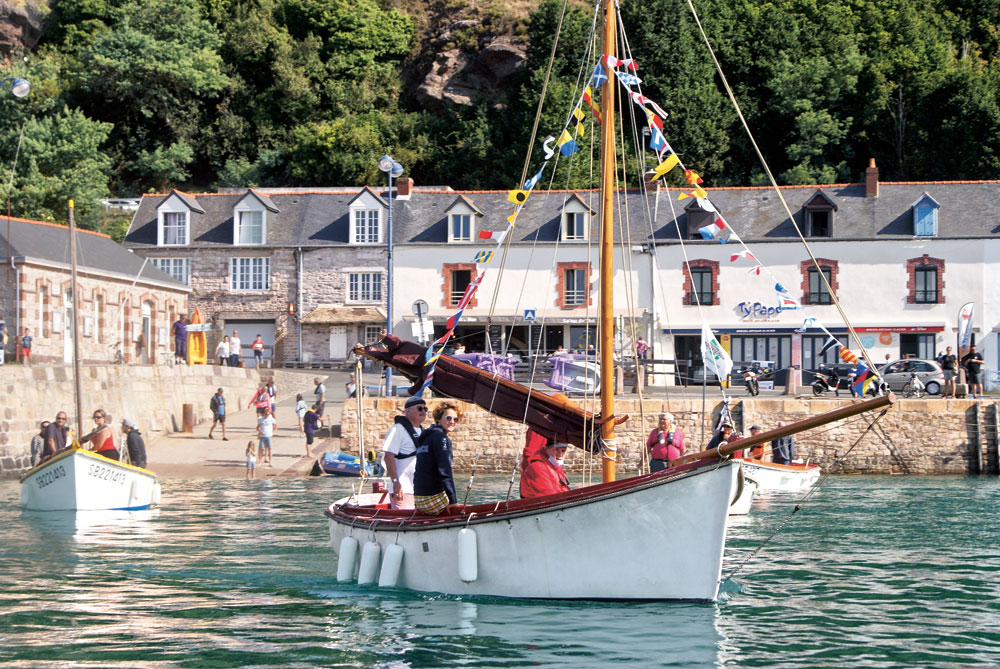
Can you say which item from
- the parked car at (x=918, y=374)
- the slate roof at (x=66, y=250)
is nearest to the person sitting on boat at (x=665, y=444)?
the parked car at (x=918, y=374)

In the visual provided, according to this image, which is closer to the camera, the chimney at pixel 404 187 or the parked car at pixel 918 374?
the parked car at pixel 918 374

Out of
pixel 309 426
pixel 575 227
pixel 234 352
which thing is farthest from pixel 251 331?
pixel 309 426

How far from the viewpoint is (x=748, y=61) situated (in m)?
66.1

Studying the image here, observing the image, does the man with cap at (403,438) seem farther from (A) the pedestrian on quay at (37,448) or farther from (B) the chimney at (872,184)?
(B) the chimney at (872,184)

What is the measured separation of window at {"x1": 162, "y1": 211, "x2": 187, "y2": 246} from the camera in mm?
51125

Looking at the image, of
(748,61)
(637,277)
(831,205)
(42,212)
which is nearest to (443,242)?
(637,277)

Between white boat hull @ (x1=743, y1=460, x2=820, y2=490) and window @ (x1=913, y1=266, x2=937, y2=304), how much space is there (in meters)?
20.5

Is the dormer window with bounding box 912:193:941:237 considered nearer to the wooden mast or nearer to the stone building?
the stone building

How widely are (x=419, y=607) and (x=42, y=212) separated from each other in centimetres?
5073

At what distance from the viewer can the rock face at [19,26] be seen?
240ft

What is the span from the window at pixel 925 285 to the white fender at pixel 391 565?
122ft

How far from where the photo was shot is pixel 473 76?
70.8 m

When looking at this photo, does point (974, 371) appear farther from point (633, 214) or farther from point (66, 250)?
point (66, 250)

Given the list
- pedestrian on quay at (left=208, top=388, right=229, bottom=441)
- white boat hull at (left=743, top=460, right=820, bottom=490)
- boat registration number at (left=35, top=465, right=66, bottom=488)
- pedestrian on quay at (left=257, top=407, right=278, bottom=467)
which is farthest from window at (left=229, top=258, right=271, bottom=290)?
white boat hull at (left=743, top=460, right=820, bottom=490)
